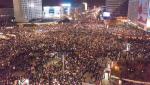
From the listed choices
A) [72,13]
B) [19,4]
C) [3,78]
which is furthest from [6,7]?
[3,78]

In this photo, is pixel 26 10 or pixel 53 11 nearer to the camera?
pixel 26 10

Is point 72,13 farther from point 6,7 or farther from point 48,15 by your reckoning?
point 6,7

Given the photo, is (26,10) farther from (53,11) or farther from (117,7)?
(117,7)

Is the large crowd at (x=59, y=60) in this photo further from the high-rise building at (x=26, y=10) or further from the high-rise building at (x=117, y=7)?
the high-rise building at (x=117, y=7)

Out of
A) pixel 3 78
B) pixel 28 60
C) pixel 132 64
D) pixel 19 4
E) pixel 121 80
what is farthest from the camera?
pixel 19 4

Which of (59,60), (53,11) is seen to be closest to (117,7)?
(53,11)
